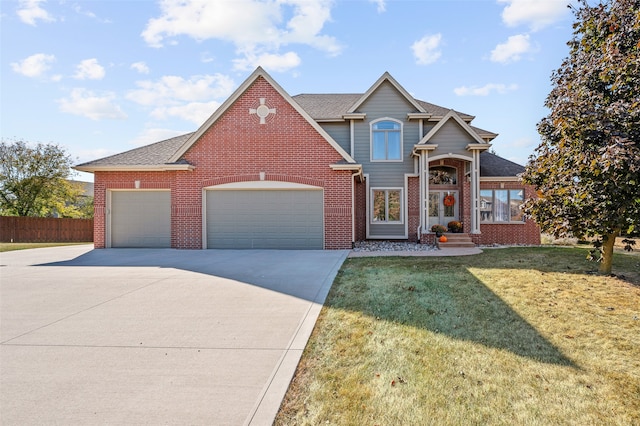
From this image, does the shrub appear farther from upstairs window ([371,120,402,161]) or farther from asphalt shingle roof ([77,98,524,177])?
upstairs window ([371,120,402,161])

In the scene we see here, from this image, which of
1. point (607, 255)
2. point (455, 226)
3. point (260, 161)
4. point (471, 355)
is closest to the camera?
point (471, 355)

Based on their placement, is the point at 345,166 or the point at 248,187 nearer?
the point at 345,166

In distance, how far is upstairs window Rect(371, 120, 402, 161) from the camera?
17.0 metres

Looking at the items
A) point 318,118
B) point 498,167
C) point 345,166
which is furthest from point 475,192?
point 318,118

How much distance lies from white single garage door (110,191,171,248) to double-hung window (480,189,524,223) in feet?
47.0

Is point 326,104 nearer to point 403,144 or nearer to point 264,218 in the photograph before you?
point 403,144

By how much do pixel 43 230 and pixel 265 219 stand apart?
20657 millimetres

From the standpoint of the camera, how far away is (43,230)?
24.7 metres

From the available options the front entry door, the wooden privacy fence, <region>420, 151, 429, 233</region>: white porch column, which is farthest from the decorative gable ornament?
the wooden privacy fence

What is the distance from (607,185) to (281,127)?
10.4 metres

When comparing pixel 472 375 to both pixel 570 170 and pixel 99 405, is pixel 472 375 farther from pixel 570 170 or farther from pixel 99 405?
pixel 570 170

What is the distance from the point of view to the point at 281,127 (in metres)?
13.7

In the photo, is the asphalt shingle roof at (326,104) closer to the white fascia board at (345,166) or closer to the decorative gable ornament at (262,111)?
the decorative gable ornament at (262,111)

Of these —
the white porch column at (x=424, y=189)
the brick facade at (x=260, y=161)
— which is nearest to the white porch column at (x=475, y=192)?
the white porch column at (x=424, y=189)
